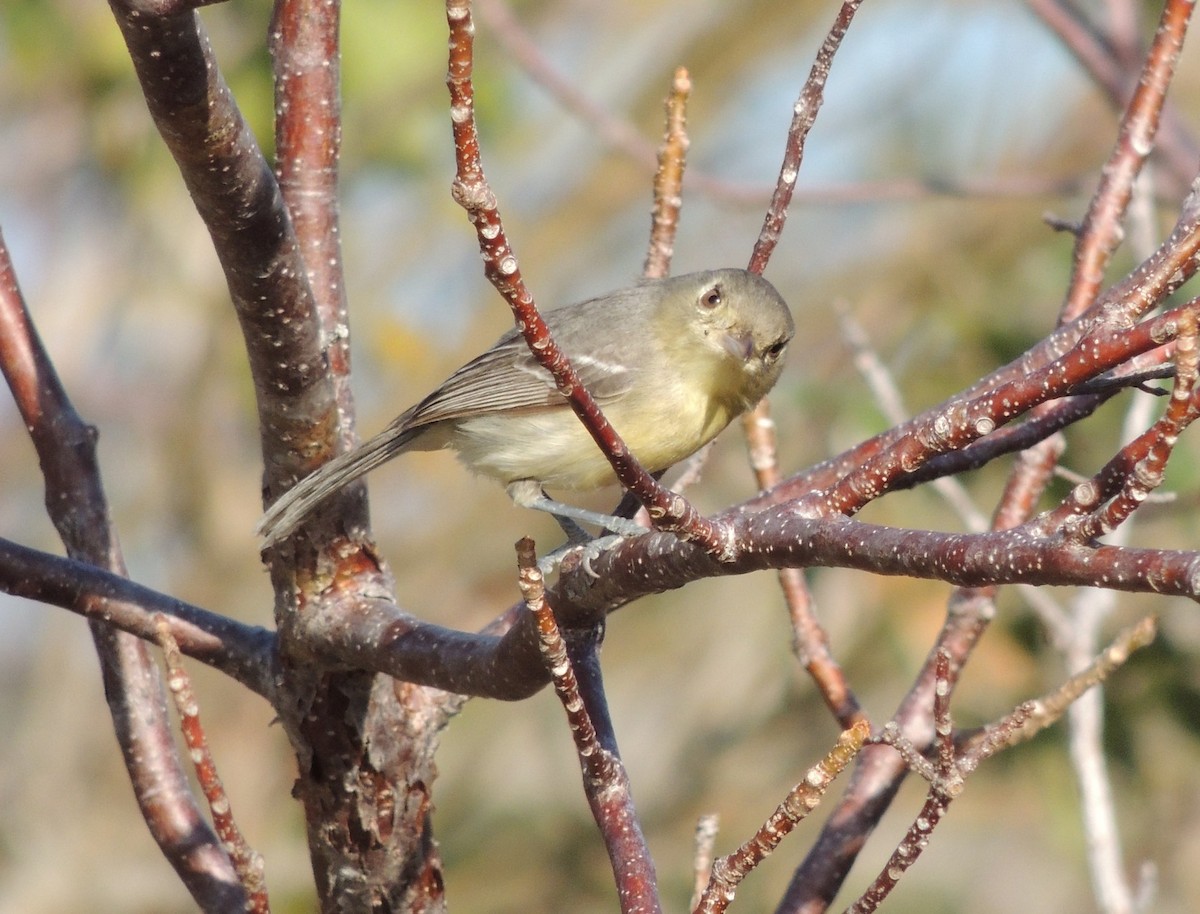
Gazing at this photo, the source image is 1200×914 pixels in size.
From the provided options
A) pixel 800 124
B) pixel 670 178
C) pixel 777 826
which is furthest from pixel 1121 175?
pixel 777 826

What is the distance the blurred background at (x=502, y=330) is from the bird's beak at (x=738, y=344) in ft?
6.73

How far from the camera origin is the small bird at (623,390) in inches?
163

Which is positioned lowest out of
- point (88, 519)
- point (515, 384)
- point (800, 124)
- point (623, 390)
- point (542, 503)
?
point (88, 519)

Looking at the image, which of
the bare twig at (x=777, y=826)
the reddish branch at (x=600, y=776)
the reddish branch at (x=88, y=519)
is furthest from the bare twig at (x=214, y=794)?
the reddish branch at (x=88, y=519)

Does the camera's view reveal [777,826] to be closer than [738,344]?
Yes

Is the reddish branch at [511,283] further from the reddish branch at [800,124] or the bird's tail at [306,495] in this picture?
the reddish branch at [800,124]

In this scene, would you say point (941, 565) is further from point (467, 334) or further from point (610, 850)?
point (467, 334)

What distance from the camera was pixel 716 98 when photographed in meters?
7.97

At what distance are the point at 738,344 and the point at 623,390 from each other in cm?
39

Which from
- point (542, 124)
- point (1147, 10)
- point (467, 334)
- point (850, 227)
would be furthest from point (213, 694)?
point (1147, 10)

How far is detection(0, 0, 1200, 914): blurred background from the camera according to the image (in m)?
7.04

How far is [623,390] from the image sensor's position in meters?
4.32

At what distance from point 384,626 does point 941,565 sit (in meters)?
1.28

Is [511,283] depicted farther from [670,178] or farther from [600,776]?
[670,178]
